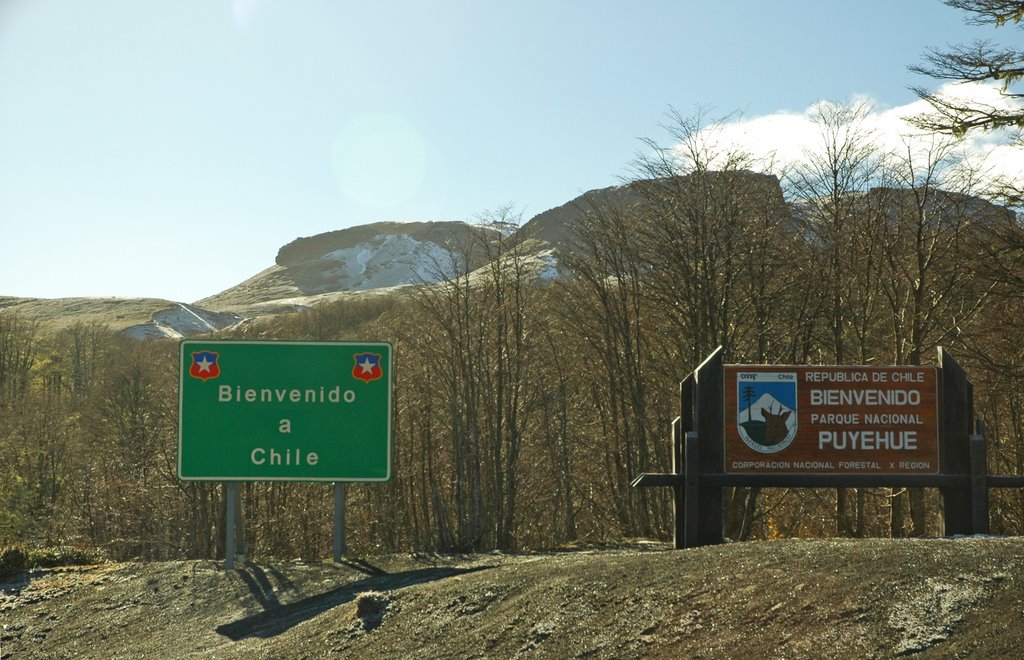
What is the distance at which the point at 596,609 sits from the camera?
24.5ft

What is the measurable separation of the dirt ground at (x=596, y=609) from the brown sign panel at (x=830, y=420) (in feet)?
6.57

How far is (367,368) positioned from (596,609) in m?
6.27

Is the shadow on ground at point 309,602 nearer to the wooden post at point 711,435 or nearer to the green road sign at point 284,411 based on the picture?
the green road sign at point 284,411

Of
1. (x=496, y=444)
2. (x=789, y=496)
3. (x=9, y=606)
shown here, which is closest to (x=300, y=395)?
(x=9, y=606)

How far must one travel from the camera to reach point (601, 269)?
2792 cm

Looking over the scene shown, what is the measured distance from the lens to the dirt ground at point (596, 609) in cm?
606

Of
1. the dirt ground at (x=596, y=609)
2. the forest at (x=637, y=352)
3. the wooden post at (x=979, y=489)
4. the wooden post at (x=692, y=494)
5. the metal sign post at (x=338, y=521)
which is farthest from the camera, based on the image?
the forest at (x=637, y=352)

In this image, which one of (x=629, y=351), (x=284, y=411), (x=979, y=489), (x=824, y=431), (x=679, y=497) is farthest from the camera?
(x=629, y=351)

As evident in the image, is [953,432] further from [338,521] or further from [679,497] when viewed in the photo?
[338,521]

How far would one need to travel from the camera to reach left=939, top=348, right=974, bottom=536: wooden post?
1055 centimetres

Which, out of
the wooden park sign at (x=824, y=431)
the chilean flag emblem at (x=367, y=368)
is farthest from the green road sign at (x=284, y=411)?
the wooden park sign at (x=824, y=431)

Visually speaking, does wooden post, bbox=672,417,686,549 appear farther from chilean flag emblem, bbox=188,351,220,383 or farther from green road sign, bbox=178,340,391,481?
chilean flag emblem, bbox=188,351,220,383

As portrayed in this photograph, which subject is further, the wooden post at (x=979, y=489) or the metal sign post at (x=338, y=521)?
the metal sign post at (x=338, y=521)

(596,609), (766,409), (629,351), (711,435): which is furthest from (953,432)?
(629,351)
